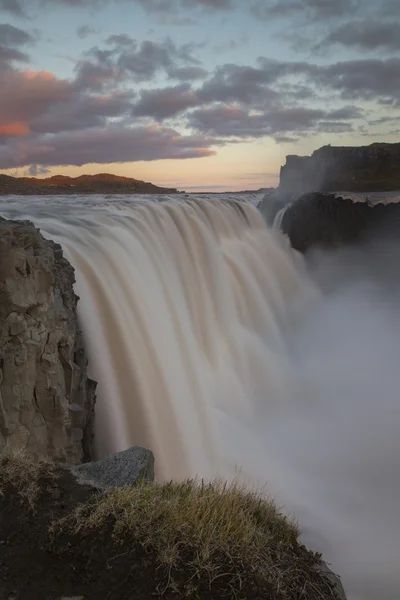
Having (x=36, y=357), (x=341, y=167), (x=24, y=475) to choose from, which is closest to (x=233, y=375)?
(x=36, y=357)

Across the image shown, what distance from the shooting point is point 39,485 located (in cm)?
439

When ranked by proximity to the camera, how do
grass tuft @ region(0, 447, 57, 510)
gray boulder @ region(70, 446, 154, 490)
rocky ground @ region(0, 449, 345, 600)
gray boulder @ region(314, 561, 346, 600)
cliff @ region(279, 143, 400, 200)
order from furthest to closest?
cliff @ region(279, 143, 400, 200) → gray boulder @ region(70, 446, 154, 490) → grass tuft @ region(0, 447, 57, 510) → gray boulder @ region(314, 561, 346, 600) → rocky ground @ region(0, 449, 345, 600)

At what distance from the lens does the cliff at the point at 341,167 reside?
49969 millimetres

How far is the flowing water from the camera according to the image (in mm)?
9305

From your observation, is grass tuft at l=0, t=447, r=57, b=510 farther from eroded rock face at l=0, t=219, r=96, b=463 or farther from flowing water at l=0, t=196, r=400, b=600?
flowing water at l=0, t=196, r=400, b=600

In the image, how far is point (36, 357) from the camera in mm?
7199

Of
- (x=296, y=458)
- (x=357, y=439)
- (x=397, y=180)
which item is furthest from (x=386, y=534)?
Result: (x=397, y=180)

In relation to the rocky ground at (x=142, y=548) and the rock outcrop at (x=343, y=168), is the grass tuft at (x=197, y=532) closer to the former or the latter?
the rocky ground at (x=142, y=548)

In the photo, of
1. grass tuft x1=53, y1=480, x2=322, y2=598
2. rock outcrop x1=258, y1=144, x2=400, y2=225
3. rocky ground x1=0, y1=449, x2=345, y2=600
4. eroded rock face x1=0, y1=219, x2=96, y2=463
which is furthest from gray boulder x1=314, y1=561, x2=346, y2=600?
rock outcrop x1=258, y1=144, x2=400, y2=225

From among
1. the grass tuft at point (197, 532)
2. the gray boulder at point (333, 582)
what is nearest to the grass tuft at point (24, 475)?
the grass tuft at point (197, 532)

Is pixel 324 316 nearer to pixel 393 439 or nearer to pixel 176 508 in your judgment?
pixel 393 439

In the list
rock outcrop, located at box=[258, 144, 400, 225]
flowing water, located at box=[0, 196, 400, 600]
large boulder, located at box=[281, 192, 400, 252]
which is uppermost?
rock outcrop, located at box=[258, 144, 400, 225]

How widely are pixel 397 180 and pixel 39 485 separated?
51.4m

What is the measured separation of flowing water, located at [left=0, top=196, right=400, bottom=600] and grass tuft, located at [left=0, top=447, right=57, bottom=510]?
14.2ft
